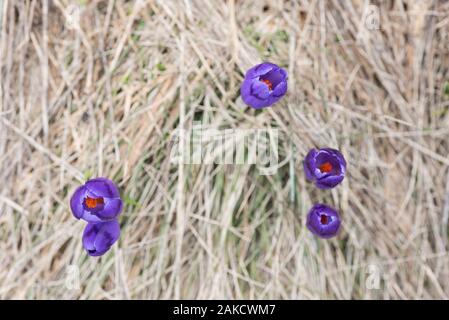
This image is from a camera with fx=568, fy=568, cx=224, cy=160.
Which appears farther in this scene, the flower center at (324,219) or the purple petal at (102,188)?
the flower center at (324,219)

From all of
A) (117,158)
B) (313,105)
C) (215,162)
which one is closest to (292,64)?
(313,105)

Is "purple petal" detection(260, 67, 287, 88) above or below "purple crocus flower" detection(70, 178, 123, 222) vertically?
above

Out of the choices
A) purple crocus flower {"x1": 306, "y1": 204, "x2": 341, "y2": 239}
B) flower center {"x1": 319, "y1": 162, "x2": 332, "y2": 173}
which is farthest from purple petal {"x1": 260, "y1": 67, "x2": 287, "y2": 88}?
purple crocus flower {"x1": 306, "y1": 204, "x2": 341, "y2": 239}

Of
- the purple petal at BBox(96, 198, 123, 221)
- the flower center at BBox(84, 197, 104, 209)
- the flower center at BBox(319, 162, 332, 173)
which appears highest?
the flower center at BBox(319, 162, 332, 173)

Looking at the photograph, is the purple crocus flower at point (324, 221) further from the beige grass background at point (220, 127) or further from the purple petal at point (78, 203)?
the purple petal at point (78, 203)

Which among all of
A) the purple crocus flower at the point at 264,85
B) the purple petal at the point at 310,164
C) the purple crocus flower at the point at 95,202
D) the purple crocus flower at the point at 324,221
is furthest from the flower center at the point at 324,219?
the purple crocus flower at the point at 95,202

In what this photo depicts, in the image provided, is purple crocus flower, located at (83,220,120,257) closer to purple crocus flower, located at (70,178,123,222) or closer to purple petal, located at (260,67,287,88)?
purple crocus flower, located at (70,178,123,222)

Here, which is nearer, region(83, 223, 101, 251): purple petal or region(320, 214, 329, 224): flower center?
region(83, 223, 101, 251): purple petal

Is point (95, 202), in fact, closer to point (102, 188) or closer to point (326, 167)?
point (102, 188)
